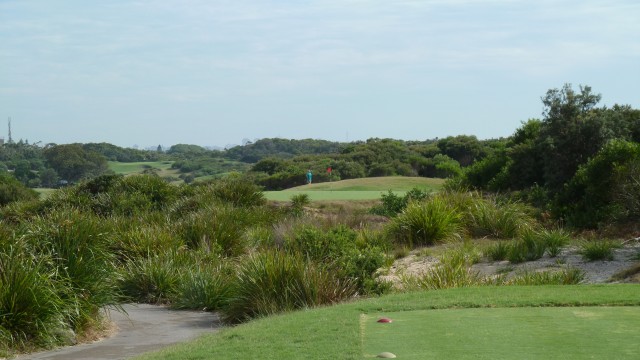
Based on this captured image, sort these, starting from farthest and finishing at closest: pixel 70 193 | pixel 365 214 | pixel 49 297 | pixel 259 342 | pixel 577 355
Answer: pixel 70 193, pixel 365 214, pixel 49 297, pixel 259 342, pixel 577 355

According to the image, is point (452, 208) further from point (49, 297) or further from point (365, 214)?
point (49, 297)

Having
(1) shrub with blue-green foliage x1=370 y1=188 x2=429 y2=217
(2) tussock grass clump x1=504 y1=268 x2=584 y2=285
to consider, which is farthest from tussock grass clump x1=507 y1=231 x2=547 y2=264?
(1) shrub with blue-green foliage x1=370 y1=188 x2=429 y2=217

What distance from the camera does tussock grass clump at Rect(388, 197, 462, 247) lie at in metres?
21.8

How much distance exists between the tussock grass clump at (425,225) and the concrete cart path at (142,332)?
7.86 m

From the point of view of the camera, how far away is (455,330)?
29.5 feet

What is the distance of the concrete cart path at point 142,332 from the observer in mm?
11156

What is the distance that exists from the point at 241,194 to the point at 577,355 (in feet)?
74.9

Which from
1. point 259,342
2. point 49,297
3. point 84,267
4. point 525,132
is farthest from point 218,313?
point 525,132

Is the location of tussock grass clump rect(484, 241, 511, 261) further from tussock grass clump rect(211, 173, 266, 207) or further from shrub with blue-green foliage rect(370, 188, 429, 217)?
tussock grass clump rect(211, 173, 266, 207)

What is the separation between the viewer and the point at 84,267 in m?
13.1

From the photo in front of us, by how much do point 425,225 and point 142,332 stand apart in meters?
10.3

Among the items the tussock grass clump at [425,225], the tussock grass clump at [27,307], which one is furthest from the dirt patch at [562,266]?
the tussock grass clump at [27,307]

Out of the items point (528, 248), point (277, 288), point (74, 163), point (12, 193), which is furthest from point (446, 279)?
point (74, 163)

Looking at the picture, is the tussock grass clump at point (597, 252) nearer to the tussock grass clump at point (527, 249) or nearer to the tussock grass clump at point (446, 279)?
the tussock grass clump at point (527, 249)
